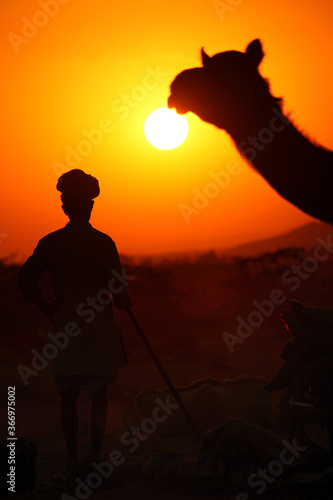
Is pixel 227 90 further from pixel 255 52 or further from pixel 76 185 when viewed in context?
pixel 76 185

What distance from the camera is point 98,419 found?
589 cm

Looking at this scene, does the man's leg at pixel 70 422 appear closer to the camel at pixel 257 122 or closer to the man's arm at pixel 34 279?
the man's arm at pixel 34 279

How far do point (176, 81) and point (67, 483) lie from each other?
5.86 meters

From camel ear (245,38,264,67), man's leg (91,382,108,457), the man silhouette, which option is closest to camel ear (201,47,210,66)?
camel ear (245,38,264,67)

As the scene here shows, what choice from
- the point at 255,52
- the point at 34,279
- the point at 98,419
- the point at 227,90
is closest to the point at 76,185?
the point at 34,279

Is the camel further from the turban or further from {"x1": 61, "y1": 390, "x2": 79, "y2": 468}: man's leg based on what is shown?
{"x1": 61, "y1": 390, "x2": 79, "y2": 468}: man's leg

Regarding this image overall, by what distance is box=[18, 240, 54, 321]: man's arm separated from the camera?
6004 millimetres

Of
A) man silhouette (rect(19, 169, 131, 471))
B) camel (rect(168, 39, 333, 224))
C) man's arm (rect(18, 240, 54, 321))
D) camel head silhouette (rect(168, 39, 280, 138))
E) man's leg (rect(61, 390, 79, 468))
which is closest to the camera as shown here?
man's leg (rect(61, 390, 79, 468))

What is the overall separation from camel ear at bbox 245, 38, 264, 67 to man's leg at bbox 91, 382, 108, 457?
518cm

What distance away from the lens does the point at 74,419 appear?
5797 millimetres

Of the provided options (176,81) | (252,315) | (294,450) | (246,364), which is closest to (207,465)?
(294,450)

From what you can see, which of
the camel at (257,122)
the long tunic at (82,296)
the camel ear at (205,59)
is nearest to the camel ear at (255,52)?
the camel at (257,122)

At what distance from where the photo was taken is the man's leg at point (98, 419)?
5.82 m

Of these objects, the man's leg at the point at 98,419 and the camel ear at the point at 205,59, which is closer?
the man's leg at the point at 98,419
